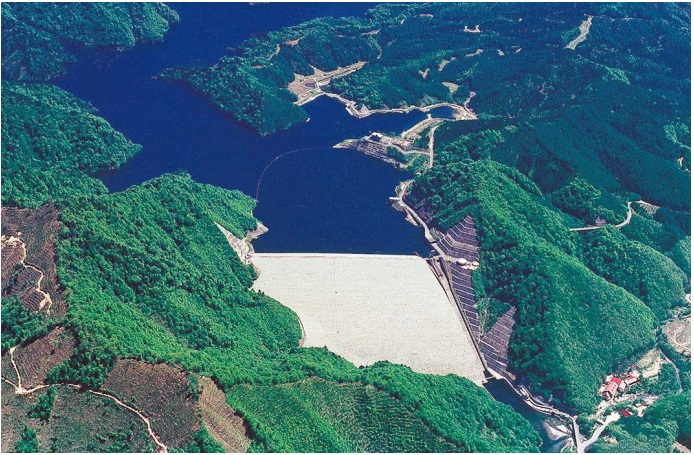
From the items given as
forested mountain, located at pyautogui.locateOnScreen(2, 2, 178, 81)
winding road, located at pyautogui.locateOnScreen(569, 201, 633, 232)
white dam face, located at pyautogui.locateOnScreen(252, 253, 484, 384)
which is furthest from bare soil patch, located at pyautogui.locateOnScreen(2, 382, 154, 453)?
forested mountain, located at pyautogui.locateOnScreen(2, 2, 178, 81)

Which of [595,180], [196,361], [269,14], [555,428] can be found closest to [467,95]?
[595,180]

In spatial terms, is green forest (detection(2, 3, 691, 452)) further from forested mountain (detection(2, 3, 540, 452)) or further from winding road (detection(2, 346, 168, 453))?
winding road (detection(2, 346, 168, 453))

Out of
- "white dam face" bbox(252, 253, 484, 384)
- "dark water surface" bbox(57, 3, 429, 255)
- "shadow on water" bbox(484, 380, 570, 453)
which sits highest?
"dark water surface" bbox(57, 3, 429, 255)

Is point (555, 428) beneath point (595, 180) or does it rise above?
beneath

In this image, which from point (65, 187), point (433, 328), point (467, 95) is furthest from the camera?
point (467, 95)

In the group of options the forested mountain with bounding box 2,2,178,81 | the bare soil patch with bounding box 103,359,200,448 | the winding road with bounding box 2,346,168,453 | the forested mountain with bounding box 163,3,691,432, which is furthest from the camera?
the forested mountain with bounding box 2,2,178,81

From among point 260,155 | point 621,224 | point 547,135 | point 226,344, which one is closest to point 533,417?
point 226,344

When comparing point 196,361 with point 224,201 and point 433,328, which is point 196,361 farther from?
point 224,201

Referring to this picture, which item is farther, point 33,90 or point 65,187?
point 33,90
